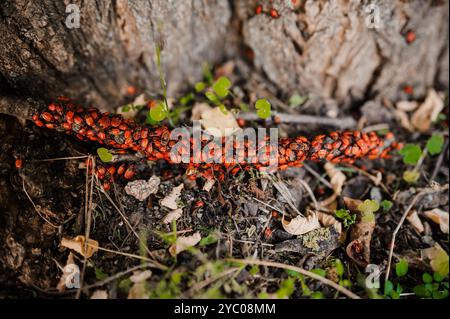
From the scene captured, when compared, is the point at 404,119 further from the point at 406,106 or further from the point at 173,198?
the point at 173,198

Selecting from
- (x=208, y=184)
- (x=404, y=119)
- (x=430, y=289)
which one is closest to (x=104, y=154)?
(x=208, y=184)

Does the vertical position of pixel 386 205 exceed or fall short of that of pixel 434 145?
it falls short

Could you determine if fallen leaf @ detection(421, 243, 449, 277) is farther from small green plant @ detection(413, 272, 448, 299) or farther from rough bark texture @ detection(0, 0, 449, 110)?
rough bark texture @ detection(0, 0, 449, 110)

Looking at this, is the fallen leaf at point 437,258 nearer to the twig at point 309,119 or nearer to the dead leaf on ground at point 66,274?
the twig at point 309,119

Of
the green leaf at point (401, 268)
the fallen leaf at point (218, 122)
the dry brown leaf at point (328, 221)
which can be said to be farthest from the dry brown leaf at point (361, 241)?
the fallen leaf at point (218, 122)

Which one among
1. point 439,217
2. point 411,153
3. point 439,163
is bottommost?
point 439,217
